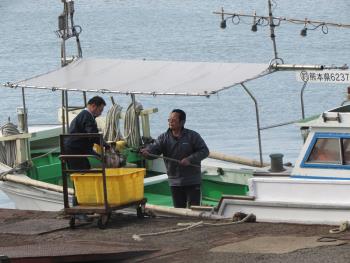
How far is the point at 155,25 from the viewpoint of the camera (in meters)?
61.9

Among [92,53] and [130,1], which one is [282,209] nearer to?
[92,53]

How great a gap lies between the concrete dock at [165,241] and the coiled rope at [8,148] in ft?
12.1

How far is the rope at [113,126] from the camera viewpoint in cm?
1683

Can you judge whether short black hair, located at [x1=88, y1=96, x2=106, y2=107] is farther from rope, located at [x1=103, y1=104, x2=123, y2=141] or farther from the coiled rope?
the coiled rope

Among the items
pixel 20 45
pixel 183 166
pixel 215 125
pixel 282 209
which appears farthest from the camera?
pixel 20 45

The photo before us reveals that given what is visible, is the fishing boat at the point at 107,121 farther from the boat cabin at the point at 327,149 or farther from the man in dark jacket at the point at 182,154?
the boat cabin at the point at 327,149

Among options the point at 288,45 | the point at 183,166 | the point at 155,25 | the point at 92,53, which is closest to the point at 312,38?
the point at 288,45

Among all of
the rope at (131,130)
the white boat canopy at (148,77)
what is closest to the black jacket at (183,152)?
the white boat canopy at (148,77)

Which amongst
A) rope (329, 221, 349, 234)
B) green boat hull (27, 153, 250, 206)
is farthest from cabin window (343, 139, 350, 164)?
green boat hull (27, 153, 250, 206)

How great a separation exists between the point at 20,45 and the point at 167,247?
44289 millimetres

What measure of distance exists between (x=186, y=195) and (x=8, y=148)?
14.3 ft

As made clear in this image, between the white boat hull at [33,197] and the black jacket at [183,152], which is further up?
the black jacket at [183,152]

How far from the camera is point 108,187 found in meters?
12.3

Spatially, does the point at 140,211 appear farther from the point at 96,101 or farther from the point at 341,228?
the point at 341,228
